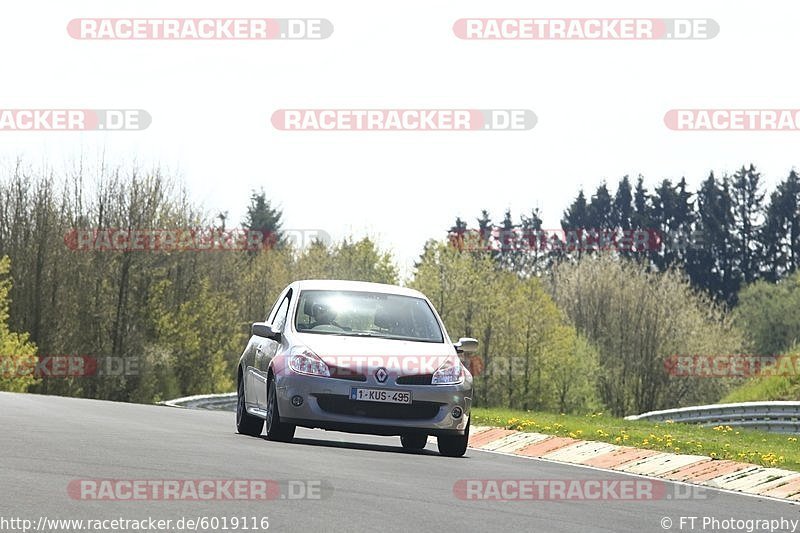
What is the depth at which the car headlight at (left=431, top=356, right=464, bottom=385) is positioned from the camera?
14.8 m

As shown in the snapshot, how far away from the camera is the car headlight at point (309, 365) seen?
14609mm

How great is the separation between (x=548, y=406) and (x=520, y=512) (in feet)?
225

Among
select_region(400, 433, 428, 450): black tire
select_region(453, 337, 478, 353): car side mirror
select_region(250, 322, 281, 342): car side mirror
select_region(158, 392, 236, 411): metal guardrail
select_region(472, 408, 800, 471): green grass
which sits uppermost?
select_region(250, 322, 281, 342): car side mirror

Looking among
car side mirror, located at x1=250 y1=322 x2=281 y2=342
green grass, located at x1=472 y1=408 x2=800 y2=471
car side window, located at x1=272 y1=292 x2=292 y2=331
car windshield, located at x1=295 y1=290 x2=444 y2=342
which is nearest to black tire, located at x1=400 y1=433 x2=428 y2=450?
car windshield, located at x1=295 y1=290 x2=444 y2=342

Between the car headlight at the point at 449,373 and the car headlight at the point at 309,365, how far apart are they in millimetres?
1180

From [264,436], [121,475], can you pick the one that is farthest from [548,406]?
[121,475]

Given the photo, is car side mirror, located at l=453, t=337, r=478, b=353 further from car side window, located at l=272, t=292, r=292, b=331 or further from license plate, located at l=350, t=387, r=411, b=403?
car side window, located at l=272, t=292, r=292, b=331

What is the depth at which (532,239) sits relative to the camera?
422ft

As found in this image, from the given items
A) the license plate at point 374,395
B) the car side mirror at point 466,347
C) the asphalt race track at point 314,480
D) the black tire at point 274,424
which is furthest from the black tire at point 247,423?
the car side mirror at point 466,347

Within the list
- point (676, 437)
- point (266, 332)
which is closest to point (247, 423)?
point (266, 332)

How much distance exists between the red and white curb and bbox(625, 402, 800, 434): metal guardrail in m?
10.3

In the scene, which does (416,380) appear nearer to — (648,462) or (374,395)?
(374,395)

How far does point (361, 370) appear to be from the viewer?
14.5m

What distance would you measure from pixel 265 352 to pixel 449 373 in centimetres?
235
